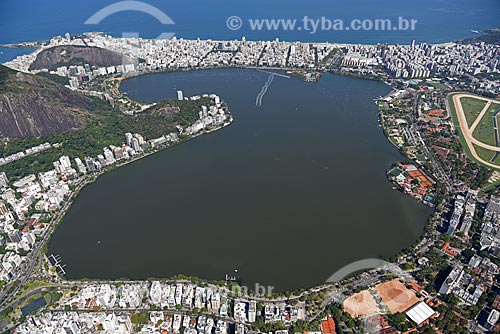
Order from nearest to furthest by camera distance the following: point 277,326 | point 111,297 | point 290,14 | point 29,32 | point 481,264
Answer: point 277,326 → point 111,297 → point 481,264 → point 29,32 → point 290,14

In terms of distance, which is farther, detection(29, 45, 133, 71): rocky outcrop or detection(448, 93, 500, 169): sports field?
detection(29, 45, 133, 71): rocky outcrop

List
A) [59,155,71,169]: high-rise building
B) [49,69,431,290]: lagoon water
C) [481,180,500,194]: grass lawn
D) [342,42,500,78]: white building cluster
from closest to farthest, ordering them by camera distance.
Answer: [49,69,431,290]: lagoon water, [481,180,500,194]: grass lawn, [59,155,71,169]: high-rise building, [342,42,500,78]: white building cluster

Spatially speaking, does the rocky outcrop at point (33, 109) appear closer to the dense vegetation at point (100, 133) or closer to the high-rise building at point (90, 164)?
the dense vegetation at point (100, 133)

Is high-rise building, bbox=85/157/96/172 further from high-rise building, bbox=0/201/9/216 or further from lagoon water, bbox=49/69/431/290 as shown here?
high-rise building, bbox=0/201/9/216

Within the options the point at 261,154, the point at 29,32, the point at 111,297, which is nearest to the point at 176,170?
the point at 261,154

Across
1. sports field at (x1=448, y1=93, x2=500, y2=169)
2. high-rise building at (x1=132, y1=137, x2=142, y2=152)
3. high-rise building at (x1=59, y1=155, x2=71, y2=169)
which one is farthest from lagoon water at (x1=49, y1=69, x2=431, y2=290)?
sports field at (x1=448, y1=93, x2=500, y2=169)

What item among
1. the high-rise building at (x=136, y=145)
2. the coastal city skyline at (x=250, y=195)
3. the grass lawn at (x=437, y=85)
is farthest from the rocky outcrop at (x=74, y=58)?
the grass lawn at (x=437, y=85)

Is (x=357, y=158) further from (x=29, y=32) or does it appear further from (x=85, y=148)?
(x=29, y=32)
